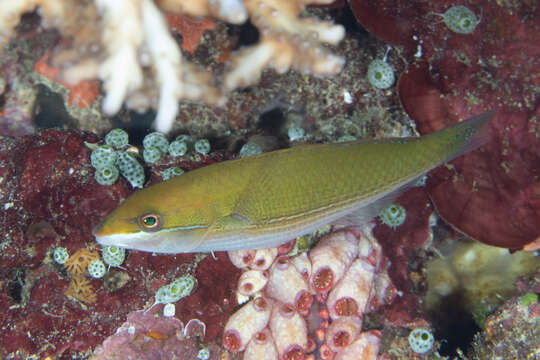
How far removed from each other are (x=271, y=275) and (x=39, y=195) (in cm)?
215

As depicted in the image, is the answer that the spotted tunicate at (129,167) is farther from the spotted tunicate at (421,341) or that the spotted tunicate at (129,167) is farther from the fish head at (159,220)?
the spotted tunicate at (421,341)

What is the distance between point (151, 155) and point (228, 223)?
140 centimetres

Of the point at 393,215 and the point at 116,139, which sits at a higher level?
the point at 116,139

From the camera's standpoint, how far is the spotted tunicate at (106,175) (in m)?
3.04

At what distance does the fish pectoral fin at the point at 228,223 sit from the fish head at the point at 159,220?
0.14 ft

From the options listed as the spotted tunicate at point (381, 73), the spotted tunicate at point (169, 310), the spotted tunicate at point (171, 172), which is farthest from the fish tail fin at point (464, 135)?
the spotted tunicate at point (169, 310)

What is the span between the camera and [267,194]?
2.43m

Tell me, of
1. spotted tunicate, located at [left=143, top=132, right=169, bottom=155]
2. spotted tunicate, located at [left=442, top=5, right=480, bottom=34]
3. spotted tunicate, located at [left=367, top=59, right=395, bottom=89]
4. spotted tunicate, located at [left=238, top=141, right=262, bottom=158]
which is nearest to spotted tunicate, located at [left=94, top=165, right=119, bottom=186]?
spotted tunicate, located at [left=143, top=132, right=169, bottom=155]

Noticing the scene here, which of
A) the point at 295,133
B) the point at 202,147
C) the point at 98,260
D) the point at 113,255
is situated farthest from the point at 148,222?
the point at 295,133

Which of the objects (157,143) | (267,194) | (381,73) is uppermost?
(381,73)

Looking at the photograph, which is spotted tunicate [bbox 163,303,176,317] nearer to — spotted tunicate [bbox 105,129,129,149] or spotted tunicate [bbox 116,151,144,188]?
spotted tunicate [bbox 116,151,144,188]

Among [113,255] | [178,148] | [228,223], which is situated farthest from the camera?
[178,148]

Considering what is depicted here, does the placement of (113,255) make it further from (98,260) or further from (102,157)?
(102,157)

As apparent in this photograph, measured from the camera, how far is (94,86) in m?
4.27
